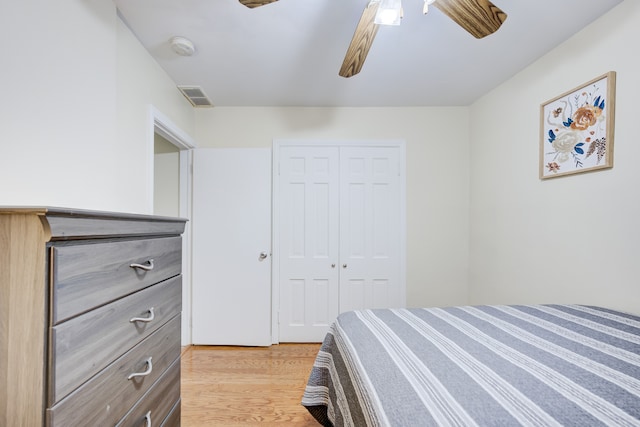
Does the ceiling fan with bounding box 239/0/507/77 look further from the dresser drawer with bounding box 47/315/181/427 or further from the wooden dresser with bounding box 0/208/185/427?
the dresser drawer with bounding box 47/315/181/427

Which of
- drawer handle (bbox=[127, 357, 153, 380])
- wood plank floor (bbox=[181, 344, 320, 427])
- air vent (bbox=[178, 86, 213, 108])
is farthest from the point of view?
air vent (bbox=[178, 86, 213, 108])

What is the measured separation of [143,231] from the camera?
37.7 inches

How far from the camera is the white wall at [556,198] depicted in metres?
1.38

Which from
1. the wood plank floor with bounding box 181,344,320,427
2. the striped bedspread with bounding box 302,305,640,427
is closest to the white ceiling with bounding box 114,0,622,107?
the striped bedspread with bounding box 302,305,640,427

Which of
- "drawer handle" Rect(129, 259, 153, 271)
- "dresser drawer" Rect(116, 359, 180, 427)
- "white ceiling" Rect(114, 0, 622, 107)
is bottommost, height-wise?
"dresser drawer" Rect(116, 359, 180, 427)

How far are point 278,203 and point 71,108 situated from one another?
1651mm

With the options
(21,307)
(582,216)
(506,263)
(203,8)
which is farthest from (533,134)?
(21,307)

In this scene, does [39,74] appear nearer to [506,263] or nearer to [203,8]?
[203,8]

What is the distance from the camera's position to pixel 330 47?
1733 millimetres

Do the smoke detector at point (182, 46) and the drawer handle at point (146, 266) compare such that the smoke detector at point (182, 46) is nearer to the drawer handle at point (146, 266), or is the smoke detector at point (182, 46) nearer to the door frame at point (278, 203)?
the door frame at point (278, 203)

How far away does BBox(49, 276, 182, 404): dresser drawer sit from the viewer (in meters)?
0.63

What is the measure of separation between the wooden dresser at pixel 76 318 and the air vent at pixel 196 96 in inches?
66.9

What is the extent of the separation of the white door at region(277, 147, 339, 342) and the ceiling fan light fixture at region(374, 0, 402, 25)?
146 cm

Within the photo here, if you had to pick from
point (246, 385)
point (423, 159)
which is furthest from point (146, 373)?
point (423, 159)
